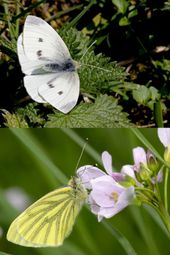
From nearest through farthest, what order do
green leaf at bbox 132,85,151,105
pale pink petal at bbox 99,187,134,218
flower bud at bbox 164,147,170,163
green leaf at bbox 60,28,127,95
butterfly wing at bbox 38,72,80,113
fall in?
pale pink petal at bbox 99,187,134,218, flower bud at bbox 164,147,170,163, butterfly wing at bbox 38,72,80,113, green leaf at bbox 60,28,127,95, green leaf at bbox 132,85,151,105

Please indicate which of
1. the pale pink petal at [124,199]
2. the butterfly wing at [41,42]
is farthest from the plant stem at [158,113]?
the pale pink petal at [124,199]

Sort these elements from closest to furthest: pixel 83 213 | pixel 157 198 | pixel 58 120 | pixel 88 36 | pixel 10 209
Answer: pixel 157 198
pixel 10 209
pixel 83 213
pixel 58 120
pixel 88 36

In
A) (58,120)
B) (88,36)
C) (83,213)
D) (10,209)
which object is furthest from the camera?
(88,36)

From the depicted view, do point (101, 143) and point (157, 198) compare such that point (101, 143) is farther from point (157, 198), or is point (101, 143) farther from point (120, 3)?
point (120, 3)

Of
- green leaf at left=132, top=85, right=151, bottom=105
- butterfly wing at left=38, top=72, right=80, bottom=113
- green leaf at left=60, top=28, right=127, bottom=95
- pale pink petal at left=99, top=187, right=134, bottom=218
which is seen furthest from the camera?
green leaf at left=132, top=85, right=151, bottom=105

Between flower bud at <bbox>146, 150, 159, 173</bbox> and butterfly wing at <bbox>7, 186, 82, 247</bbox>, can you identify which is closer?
flower bud at <bbox>146, 150, 159, 173</bbox>

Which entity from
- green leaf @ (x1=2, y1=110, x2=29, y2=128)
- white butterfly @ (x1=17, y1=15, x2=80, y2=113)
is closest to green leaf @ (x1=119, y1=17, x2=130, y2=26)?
white butterfly @ (x1=17, y1=15, x2=80, y2=113)

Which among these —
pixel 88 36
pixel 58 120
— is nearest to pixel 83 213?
pixel 58 120

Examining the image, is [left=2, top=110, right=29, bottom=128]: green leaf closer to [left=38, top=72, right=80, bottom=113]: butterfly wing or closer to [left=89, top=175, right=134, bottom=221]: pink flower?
[left=38, top=72, right=80, bottom=113]: butterfly wing

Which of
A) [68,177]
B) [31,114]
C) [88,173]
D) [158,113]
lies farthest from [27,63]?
[88,173]
